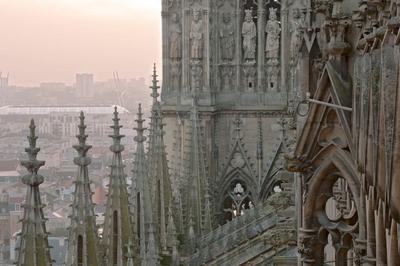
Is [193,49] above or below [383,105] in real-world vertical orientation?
above

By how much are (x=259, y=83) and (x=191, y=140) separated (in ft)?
11.0

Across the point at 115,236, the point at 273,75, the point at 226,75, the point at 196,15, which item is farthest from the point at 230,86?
the point at 115,236

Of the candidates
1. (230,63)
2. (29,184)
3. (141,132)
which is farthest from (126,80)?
(29,184)

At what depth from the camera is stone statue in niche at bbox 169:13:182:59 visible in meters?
29.9

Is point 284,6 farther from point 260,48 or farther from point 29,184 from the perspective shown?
point 29,184

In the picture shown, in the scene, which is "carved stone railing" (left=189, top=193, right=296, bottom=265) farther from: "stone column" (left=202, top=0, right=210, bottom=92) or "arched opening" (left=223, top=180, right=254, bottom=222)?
"stone column" (left=202, top=0, right=210, bottom=92)

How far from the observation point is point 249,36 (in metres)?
30.0

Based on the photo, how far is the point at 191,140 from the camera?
28.7 metres

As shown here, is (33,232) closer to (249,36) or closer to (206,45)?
(206,45)

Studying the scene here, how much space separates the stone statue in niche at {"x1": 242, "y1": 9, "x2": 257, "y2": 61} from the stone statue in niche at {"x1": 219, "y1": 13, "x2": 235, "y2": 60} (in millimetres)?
407

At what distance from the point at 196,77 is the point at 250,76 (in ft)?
6.35

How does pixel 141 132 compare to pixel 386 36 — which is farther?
pixel 141 132

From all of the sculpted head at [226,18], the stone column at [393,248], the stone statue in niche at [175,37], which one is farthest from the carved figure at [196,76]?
the stone column at [393,248]

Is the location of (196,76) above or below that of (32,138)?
above
